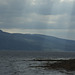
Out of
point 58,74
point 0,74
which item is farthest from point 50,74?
point 0,74

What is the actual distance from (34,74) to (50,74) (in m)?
4.45

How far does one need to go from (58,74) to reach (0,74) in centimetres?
1650

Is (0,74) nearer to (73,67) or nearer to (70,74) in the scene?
(70,74)

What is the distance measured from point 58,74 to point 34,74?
668 cm

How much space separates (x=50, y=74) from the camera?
6544cm

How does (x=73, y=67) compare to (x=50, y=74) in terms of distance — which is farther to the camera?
(x=73, y=67)

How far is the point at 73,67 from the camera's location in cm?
8094

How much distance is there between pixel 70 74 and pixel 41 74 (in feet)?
26.4

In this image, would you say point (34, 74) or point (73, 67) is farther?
point (73, 67)

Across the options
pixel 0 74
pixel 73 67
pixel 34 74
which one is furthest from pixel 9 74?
pixel 73 67

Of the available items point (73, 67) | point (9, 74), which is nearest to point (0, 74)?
point (9, 74)

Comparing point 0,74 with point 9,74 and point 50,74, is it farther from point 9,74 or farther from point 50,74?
point 50,74

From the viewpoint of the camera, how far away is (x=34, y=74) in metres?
66.0

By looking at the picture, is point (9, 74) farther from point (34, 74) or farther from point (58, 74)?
point (58, 74)
